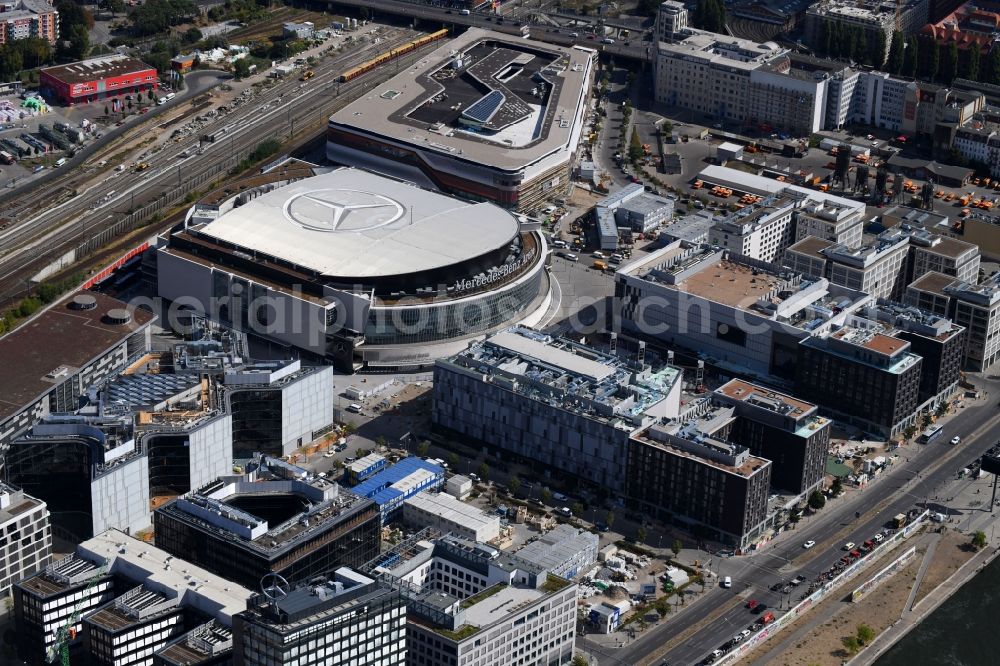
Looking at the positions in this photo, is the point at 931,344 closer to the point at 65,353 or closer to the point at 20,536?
the point at 65,353

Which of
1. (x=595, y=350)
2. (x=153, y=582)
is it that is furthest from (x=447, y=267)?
(x=153, y=582)

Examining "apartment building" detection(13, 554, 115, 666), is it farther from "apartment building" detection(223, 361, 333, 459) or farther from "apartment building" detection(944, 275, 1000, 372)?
"apartment building" detection(944, 275, 1000, 372)

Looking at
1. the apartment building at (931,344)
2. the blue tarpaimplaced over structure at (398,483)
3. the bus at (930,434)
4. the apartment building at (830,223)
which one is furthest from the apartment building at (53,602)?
the apartment building at (830,223)

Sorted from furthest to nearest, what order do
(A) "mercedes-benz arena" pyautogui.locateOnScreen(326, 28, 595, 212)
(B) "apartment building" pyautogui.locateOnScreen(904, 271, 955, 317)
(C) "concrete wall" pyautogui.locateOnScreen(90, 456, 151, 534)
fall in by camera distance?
(A) "mercedes-benz arena" pyautogui.locateOnScreen(326, 28, 595, 212), (B) "apartment building" pyautogui.locateOnScreen(904, 271, 955, 317), (C) "concrete wall" pyautogui.locateOnScreen(90, 456, 151, 534)

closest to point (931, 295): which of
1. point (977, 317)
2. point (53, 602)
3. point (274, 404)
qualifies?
point (977, 317)

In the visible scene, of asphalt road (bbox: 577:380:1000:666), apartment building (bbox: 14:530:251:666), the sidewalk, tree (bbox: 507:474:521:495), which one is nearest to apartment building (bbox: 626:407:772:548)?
asphalt road (bbox: 577:380:1000:666)

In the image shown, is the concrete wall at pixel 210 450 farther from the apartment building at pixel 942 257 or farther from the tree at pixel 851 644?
the apartment building at pixel 942 257

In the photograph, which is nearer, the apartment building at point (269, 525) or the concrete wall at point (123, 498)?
the apartment building at point (269, 525)
